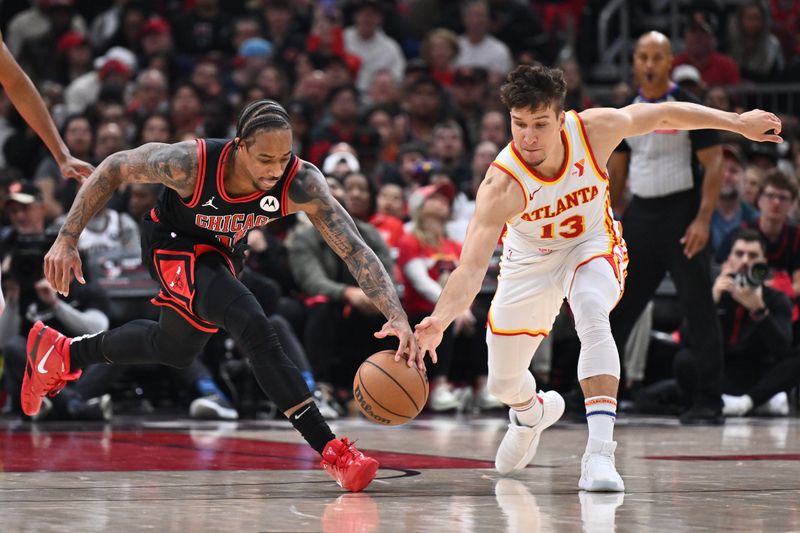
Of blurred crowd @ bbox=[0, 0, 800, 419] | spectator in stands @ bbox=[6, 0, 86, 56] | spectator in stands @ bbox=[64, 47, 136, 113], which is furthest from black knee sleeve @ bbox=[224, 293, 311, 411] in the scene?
spectator in stands @ bbox=[6, 0, 86, 56]

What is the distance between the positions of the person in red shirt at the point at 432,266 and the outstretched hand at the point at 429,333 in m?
5.34

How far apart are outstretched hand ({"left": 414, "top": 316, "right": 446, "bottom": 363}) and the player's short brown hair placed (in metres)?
1.02

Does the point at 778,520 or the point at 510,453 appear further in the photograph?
the point at 510,453

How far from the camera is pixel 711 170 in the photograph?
30.5ft

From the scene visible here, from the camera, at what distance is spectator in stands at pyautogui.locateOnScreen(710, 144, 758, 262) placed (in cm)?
1199

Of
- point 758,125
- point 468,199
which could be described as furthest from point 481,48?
point 758,125

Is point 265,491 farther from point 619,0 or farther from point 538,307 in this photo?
point 619,0

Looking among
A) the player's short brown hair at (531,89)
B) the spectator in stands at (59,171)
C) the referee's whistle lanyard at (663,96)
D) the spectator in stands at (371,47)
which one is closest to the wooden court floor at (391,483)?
the player's short brown hair at (531,89)

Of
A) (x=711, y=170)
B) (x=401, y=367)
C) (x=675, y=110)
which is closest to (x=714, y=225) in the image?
(x=711, y=170)

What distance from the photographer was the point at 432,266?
1145 cm

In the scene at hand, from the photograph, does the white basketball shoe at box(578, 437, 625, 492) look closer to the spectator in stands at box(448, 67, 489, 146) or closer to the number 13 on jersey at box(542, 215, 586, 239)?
the number 13 on jersey at box(542, 215, 586, 239)

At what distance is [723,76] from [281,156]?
10.2 m

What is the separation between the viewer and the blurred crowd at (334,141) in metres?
10.9

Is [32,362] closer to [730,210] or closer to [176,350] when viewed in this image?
[176,350]
